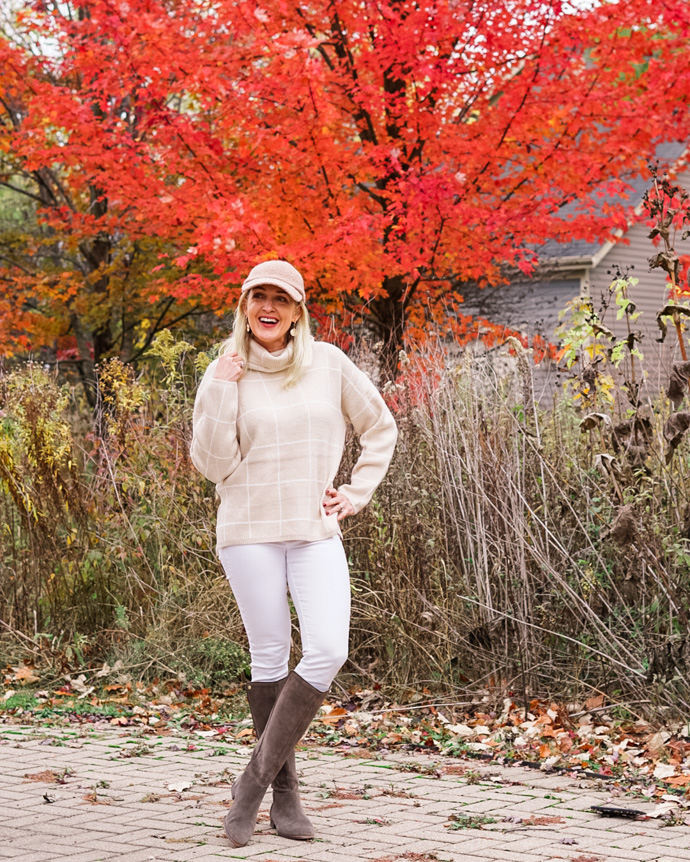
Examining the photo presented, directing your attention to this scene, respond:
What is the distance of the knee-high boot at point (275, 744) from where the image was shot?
4121mm

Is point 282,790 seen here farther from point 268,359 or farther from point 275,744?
point 268,359

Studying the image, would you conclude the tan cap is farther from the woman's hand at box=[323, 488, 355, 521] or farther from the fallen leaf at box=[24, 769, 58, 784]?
the fallen leaf at box=[24, 769, 58, 784]

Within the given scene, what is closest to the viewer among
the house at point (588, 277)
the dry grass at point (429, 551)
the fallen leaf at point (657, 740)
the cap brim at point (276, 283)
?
the cap brim at point (276, 283)

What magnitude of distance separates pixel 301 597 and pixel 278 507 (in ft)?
1.10

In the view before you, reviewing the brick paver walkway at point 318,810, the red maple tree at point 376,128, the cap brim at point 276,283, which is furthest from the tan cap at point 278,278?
the red maple tree at point 376,128

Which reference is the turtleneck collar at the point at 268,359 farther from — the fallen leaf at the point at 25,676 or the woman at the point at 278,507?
the fallen leaf at the point at 25,676

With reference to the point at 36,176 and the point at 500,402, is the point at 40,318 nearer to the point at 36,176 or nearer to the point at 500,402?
the point at 36,176

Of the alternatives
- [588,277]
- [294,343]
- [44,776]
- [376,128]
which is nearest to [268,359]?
[294,343]

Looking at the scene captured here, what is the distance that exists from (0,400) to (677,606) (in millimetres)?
4991

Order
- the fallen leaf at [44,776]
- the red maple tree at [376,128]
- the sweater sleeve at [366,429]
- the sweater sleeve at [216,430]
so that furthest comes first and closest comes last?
the red maple tree at [376,128], the fallen leaf at [44,776], the sweater sleeve at [366,429], the sweater sleeve at [216,430]

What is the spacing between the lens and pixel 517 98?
10.0 m

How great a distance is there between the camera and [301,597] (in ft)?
13.7

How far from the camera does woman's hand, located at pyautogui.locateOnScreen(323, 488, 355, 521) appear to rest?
425 centimetres

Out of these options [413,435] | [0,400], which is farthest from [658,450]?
[0,400]
